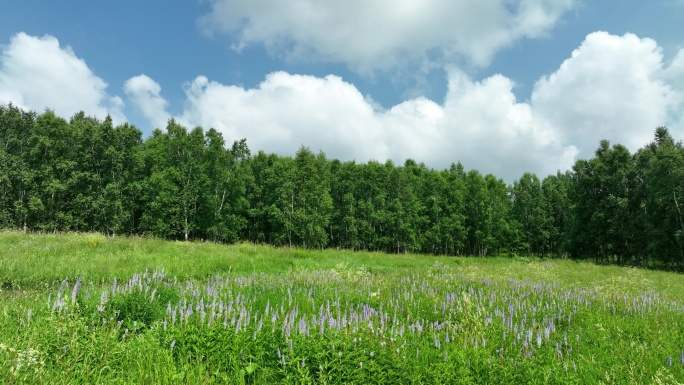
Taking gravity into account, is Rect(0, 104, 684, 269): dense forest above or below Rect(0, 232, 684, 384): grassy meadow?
above

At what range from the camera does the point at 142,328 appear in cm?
566

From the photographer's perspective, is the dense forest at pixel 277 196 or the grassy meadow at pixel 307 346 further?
the dense forest at pixel 277 196

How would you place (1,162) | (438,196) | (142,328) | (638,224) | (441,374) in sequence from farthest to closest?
(438,196), (1,162), (638,224), (142,328), (441,374)

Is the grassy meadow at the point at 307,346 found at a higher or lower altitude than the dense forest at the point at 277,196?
lower

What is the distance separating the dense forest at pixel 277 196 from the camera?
46438 mm

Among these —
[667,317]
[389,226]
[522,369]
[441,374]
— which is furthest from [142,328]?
[389,226]

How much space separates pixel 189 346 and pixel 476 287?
8.73 metres

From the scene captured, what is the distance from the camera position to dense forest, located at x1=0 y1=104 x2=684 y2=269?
152 ft

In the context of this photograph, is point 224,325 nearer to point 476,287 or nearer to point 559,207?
point 476,287

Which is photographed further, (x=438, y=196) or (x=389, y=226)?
(x=438, y=196)

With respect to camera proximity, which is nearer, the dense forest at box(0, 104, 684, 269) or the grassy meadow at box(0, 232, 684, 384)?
the grassy meadow at box(0, 232, 684, 384)

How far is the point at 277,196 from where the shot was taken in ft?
187

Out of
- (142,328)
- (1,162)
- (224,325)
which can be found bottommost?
(142,328)

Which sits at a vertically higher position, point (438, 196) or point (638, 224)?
point (438, 196)
